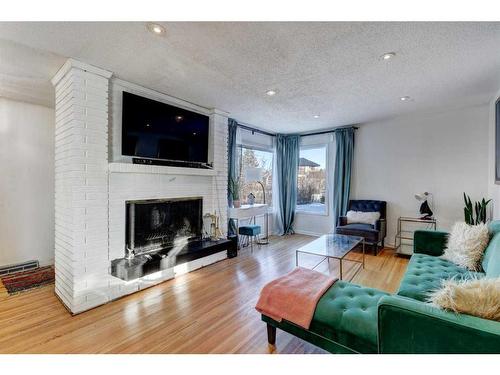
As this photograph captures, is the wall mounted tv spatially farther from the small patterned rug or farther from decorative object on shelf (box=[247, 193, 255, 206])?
the small patterned rug

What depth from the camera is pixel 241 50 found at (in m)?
2.18

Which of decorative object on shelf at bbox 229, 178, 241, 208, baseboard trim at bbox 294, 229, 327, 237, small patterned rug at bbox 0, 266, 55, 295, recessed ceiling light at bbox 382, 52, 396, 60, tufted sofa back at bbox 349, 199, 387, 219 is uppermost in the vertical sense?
recessed ceiling light at bbox 382, 52, 396, 60

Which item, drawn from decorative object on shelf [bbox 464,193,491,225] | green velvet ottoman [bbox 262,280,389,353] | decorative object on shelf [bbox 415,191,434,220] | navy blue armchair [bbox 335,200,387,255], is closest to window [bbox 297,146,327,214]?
navy blue armchair [bbox 335,200,387,255]

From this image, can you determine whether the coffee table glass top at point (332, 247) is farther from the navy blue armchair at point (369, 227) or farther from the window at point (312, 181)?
the window at point (312, 181)

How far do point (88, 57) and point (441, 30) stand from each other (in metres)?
3.02

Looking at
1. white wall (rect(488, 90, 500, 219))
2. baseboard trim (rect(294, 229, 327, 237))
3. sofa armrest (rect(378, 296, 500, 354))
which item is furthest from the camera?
baseboard trim (rect(294, 229, 327, 237))

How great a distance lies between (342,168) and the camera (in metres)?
5.07

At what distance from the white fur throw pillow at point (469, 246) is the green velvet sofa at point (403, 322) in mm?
58

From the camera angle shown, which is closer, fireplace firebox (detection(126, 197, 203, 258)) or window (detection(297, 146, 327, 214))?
fireplace firebox (detection(126, 197, 203, 258))

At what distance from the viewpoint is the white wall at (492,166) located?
125 inches

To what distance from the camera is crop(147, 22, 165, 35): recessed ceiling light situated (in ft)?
6.01

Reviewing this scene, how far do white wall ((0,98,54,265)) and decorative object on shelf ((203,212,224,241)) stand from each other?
2433mm

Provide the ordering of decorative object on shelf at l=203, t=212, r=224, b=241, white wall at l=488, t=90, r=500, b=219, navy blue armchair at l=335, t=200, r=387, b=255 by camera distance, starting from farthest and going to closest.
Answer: navy blue armchair at l=335, t=200, r=387, b=255 < decorative object on shelf at l=203, t=212, r=224, b=241 < white wall at l=488, t=90, r=500, b=219
